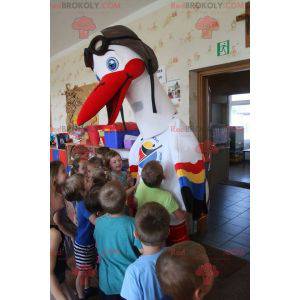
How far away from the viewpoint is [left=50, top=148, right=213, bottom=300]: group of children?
52cm

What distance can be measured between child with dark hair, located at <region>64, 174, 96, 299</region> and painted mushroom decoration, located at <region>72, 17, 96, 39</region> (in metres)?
0.33

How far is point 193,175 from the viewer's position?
612mm

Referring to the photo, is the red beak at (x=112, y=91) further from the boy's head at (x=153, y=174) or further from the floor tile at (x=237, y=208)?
the floor tile at (x=237, y=208)

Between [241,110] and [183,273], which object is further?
[241,110]

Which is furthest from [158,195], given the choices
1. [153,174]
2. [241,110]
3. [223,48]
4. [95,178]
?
[223,48]

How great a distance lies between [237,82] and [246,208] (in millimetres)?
278

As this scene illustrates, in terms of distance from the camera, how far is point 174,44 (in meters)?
0.65

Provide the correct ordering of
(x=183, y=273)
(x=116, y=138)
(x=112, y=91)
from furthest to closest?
(x=116, y=138), (x=112, y=91), (x=183, y=273)

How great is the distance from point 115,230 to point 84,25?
0.45 meters

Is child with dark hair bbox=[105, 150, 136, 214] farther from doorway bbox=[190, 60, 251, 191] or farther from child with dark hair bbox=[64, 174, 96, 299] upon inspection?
doorway bbox=[190, 60, 251, 191]

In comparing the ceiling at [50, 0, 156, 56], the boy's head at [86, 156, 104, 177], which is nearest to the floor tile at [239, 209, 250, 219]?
the boy's head at [86, 156, 104, 177]

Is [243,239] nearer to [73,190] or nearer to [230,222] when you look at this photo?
[230,222]
